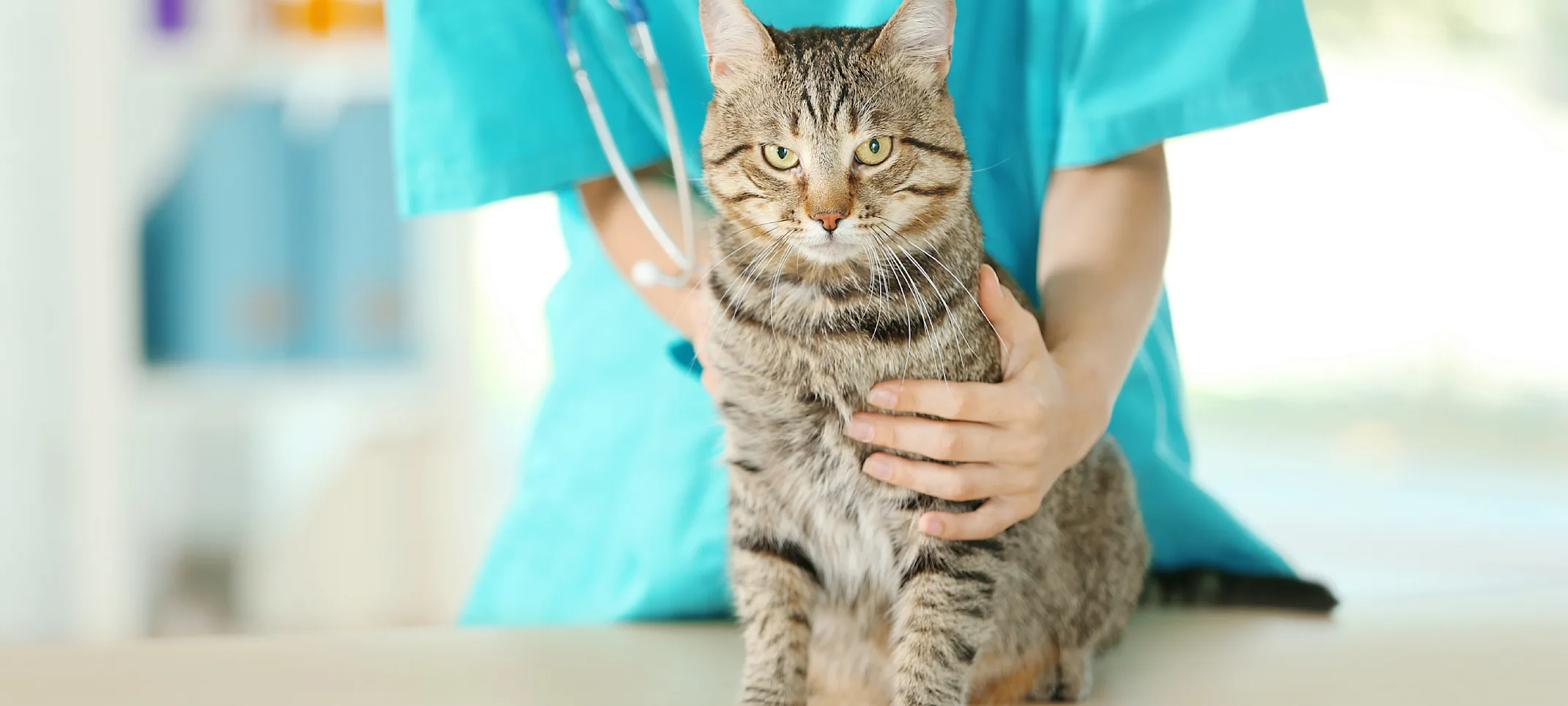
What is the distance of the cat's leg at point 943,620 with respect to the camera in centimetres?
62

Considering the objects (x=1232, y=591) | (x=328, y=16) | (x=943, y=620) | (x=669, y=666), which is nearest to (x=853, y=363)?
(x=943, y=620)

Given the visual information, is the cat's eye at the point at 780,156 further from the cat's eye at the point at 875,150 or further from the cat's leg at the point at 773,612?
the cat's leg at the point at 773,612

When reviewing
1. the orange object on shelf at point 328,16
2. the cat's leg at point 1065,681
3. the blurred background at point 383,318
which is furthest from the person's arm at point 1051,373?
the orange object on shelf at point 328,16

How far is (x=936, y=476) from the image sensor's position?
616mm

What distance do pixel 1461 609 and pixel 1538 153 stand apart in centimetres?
127

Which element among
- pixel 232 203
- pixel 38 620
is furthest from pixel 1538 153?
pixel 38 620

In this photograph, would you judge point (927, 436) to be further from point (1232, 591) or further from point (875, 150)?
point (1232, 591)

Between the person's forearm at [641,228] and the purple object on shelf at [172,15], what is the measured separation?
1.18 m

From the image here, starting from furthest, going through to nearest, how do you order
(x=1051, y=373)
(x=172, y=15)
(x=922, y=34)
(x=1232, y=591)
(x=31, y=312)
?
(x=172, y=15) < (x=31, y=312) < (x=1232, y=591) < (x=1051, y=373) < (x=922, y=34)

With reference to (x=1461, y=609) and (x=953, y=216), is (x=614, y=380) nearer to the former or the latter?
A: (x=953, y=216)

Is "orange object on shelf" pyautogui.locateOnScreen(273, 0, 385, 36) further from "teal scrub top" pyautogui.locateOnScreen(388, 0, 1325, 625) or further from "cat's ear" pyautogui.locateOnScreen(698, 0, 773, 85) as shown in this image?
"cat's ear" pyautogui.locateOnScreen(698, 0, 773, 85)

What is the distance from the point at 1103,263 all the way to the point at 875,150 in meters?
0.27

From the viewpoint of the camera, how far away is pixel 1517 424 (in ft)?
6.31

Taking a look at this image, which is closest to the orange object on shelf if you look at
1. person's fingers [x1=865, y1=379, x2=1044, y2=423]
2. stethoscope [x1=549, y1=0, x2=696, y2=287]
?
stethoscope [x1=549, y1=0, x2=696, y2=287]
